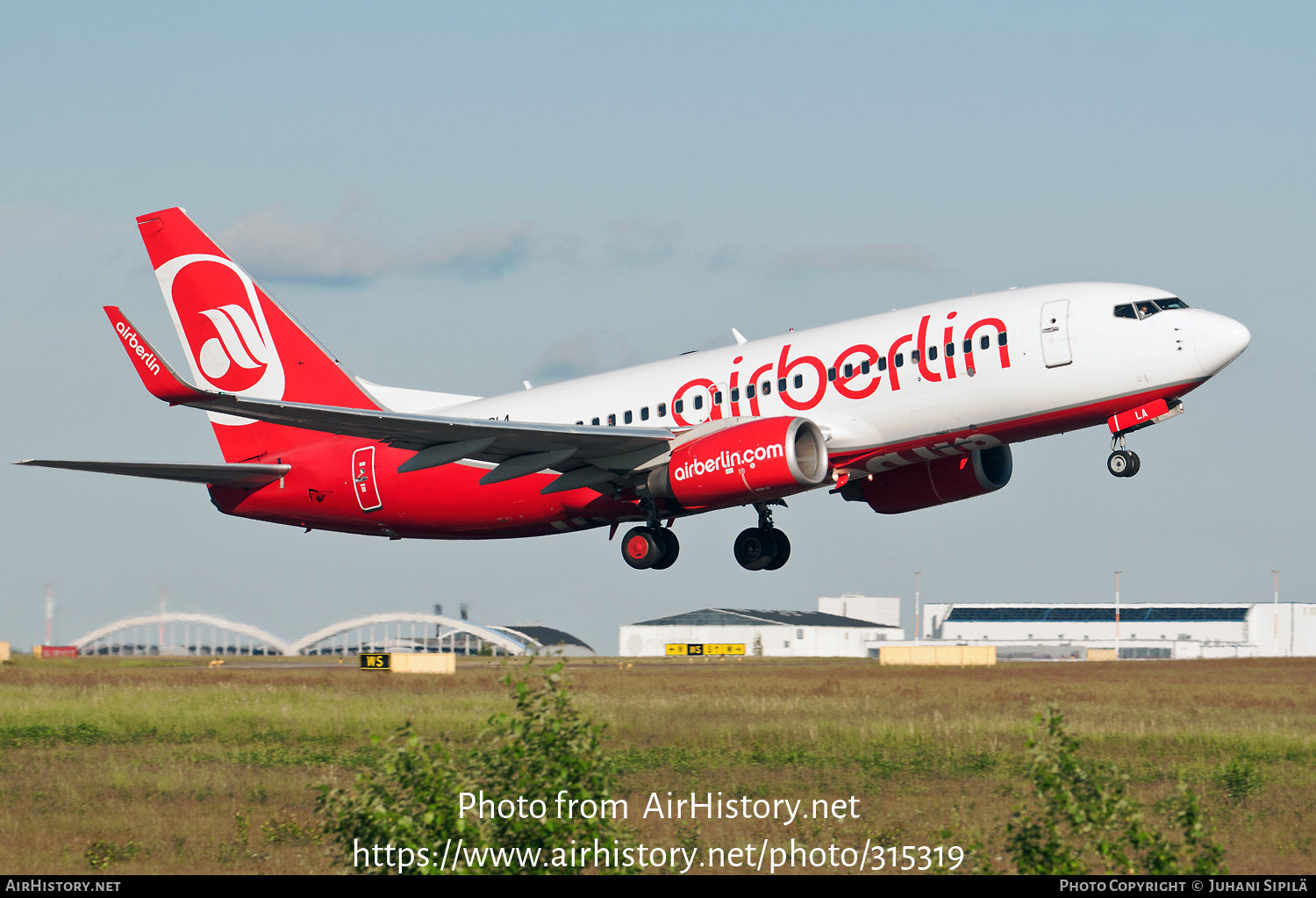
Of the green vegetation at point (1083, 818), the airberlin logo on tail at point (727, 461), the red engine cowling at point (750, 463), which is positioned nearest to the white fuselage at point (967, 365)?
the red engine cowling at point (750, 463)

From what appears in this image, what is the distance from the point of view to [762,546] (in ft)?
123

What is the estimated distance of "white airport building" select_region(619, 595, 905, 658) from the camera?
143 meters

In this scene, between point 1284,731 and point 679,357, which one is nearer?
point 679,357

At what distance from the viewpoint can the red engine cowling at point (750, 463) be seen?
101 ft

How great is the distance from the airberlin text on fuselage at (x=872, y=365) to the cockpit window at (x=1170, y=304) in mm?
3362

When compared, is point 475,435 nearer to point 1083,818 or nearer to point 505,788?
point 505,788

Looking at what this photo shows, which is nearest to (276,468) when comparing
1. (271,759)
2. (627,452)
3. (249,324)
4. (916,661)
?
(249,324)

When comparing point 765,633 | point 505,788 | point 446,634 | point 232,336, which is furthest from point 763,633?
point 505,788

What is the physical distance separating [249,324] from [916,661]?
52735 mm

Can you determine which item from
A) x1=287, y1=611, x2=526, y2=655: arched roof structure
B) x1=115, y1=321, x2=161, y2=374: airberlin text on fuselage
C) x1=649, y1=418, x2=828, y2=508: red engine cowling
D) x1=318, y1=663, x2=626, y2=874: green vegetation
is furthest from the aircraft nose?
x1=287, y1=611, x2=526, y2=655: arched roof structure

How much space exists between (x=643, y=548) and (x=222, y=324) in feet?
50.4

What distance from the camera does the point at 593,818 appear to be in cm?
1299
